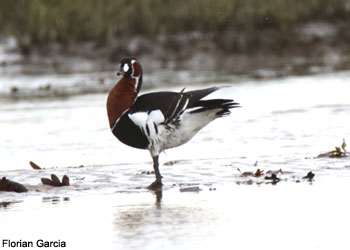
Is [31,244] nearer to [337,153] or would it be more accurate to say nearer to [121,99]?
[121,99]

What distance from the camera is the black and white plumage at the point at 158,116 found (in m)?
8.54

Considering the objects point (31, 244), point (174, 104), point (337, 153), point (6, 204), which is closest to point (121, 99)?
point (174, 104)

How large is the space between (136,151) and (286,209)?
14.2 ft

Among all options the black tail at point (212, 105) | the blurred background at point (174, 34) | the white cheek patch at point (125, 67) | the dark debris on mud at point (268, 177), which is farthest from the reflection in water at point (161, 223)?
the blurred background at point (174, 34)

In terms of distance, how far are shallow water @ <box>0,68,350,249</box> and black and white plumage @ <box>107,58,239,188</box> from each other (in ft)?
1.29

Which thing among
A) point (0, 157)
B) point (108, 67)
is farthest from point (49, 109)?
point (108, 67)

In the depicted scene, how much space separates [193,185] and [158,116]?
782 millimetres

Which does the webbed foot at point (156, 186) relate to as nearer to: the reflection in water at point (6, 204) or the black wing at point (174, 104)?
the black wing at point (174, 104)

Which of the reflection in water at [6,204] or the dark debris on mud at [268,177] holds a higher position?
the dark debris on mud at [268,177]

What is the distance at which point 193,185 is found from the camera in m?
8.20

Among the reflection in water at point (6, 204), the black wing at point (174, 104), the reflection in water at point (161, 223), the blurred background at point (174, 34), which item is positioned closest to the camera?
the reflection in water at point (161, 223)

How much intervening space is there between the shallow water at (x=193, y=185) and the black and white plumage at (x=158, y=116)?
0.39 metres

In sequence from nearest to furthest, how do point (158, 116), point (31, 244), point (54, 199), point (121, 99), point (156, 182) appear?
point (31, 244), point (54, 199), point (156, 182), point (158, 116), point (121, 99)

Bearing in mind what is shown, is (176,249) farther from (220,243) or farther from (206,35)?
(206,35)
